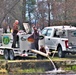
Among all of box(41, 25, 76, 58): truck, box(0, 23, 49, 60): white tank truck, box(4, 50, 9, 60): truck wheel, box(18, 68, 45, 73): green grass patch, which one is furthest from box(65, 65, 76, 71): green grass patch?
box(4, 50, 9, 60): truck wheel

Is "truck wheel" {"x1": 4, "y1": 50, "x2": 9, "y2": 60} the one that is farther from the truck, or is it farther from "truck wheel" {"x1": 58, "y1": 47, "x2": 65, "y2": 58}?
"truck wheel" {"x1": 58, "y1": 47, "x2": 65, "y2": 58}

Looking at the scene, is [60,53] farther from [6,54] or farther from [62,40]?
[6,54]

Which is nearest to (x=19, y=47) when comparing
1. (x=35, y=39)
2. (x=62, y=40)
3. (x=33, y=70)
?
(x=35, y=39)

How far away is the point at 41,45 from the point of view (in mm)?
18828

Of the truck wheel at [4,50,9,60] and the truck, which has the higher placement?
the truck

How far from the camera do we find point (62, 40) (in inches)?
772

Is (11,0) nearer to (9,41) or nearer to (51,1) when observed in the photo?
(51,1)

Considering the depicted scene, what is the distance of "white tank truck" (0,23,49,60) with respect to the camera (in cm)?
1814

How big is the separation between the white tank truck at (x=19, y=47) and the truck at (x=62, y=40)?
4.10 ft

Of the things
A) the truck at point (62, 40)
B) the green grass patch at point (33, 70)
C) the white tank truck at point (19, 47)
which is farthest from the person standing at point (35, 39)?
the green grass patch at point (33, 70)

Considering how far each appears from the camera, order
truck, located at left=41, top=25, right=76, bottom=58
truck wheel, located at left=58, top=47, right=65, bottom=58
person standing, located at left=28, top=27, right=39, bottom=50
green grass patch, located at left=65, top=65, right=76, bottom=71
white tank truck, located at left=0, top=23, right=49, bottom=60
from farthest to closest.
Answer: truck wheel, located at left=58, top=47, right=65, bottom=58
truck, located at left=41, top=25, right=76, bottom=58
person standing, located at left=28, top=27, right=39, bottom=50
white tank truck, located at left=0, top=23, right=49, bottom=60
green grass patch, located at left=65, top=65, right=76, bottom=71

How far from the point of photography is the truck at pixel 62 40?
64.1ft

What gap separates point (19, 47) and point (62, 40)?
8.55ft

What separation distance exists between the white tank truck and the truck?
125cm
